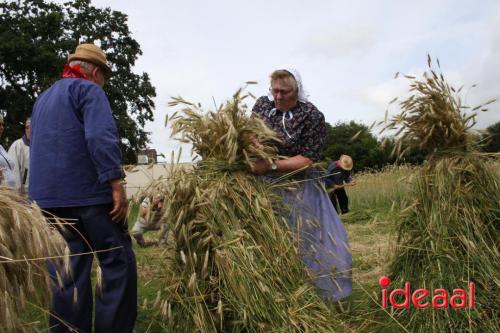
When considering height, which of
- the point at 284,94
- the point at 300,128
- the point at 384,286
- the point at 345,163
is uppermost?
the point at 284,94

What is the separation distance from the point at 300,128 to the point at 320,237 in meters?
0.74

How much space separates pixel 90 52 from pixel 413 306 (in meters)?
2.46

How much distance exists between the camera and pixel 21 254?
165 cm

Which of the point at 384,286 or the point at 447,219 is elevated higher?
the point at 447,219

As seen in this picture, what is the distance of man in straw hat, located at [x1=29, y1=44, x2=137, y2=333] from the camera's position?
2838 millimetres

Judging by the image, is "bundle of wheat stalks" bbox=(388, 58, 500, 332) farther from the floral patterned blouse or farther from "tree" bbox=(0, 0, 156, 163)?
"tree" bbox=(0, 0, 156, 163)

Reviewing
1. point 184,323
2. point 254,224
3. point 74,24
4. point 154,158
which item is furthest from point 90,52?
point 74,24

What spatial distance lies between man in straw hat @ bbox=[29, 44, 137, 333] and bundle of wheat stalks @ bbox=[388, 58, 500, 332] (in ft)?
5.33

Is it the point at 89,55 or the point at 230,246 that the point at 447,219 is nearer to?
the point at 230,246

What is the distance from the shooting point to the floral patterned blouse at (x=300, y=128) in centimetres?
330

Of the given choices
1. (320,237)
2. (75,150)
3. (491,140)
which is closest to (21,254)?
(75,150)

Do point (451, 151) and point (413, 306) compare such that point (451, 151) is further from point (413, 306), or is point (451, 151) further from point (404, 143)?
point (413, 306)

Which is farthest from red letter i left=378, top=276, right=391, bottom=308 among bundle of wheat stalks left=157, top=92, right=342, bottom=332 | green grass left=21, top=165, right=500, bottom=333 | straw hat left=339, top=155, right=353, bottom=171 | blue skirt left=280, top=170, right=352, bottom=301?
straw hat left=339, top=155, right=353, bottom=171

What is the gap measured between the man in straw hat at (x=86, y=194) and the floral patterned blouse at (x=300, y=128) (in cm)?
104
